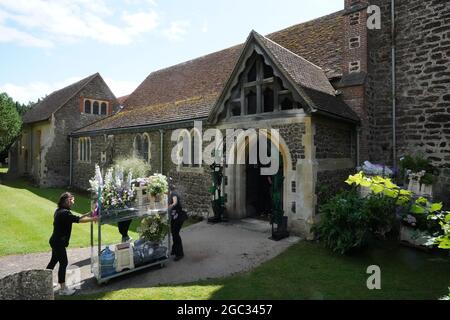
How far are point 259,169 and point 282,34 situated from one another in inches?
324

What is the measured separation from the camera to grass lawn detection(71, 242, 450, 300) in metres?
5.61

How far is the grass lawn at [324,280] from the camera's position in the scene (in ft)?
18.4

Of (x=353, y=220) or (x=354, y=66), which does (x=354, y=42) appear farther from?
(x=353, y=220)

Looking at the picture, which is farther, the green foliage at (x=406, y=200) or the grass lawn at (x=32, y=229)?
the grass lawn at (x=32, y=229)

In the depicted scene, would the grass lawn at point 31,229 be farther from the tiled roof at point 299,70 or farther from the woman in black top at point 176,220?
the tiled roof at point 299,70

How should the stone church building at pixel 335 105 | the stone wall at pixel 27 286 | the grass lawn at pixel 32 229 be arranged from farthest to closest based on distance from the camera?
the stone church building at pixel 335 105
the grass lawn at pixel 32 229
the stone wall at pixel 27 286

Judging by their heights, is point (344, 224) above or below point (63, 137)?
below

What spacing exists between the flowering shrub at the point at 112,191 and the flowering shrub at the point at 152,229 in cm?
68

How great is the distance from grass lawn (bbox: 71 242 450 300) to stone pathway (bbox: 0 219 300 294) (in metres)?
0.36

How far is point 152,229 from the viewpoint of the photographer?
7.07m

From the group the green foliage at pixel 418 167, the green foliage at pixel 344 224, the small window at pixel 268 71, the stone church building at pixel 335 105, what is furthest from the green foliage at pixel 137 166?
the green foliage at pixel 418 167

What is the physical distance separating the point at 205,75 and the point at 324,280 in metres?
13.3

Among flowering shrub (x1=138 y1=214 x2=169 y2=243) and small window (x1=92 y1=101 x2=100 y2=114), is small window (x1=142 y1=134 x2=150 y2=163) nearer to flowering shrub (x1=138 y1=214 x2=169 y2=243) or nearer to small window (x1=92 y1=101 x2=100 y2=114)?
flowering shrub (x1=138 y1=214 x2=169 y2=243)

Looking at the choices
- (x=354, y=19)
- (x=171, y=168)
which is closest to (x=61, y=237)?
(x=171, y=168)
